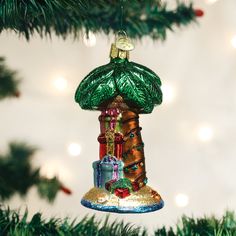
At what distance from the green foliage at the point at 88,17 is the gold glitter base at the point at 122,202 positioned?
17cm

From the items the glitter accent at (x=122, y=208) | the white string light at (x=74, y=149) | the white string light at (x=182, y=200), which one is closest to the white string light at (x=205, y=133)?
the white string light at (x=182, y=200)

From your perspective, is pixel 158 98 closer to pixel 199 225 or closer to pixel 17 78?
pixel 199 225

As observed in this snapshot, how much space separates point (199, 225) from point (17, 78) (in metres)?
0.39

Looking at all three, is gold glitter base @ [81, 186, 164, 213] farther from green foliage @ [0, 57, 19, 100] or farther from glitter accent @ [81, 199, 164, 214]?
green foliage @ [0, 57, 19, 100]

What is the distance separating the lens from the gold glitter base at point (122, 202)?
1.50 feet

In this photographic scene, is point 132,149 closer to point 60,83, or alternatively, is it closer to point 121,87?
point 121,87

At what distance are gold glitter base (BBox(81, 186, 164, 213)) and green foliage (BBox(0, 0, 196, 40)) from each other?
0.17m

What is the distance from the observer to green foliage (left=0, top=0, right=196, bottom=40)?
45cm

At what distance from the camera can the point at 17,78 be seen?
83cm

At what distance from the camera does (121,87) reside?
1.48 ft

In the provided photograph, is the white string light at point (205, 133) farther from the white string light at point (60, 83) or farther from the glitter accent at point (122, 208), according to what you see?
the glitter accent at point (122, 208)

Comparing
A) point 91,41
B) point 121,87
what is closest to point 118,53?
point 121,87

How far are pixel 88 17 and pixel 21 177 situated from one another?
1.13 feet

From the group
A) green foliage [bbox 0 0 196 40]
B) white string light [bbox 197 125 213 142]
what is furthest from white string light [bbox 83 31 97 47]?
white string light [bbox 197 125 213 142]
